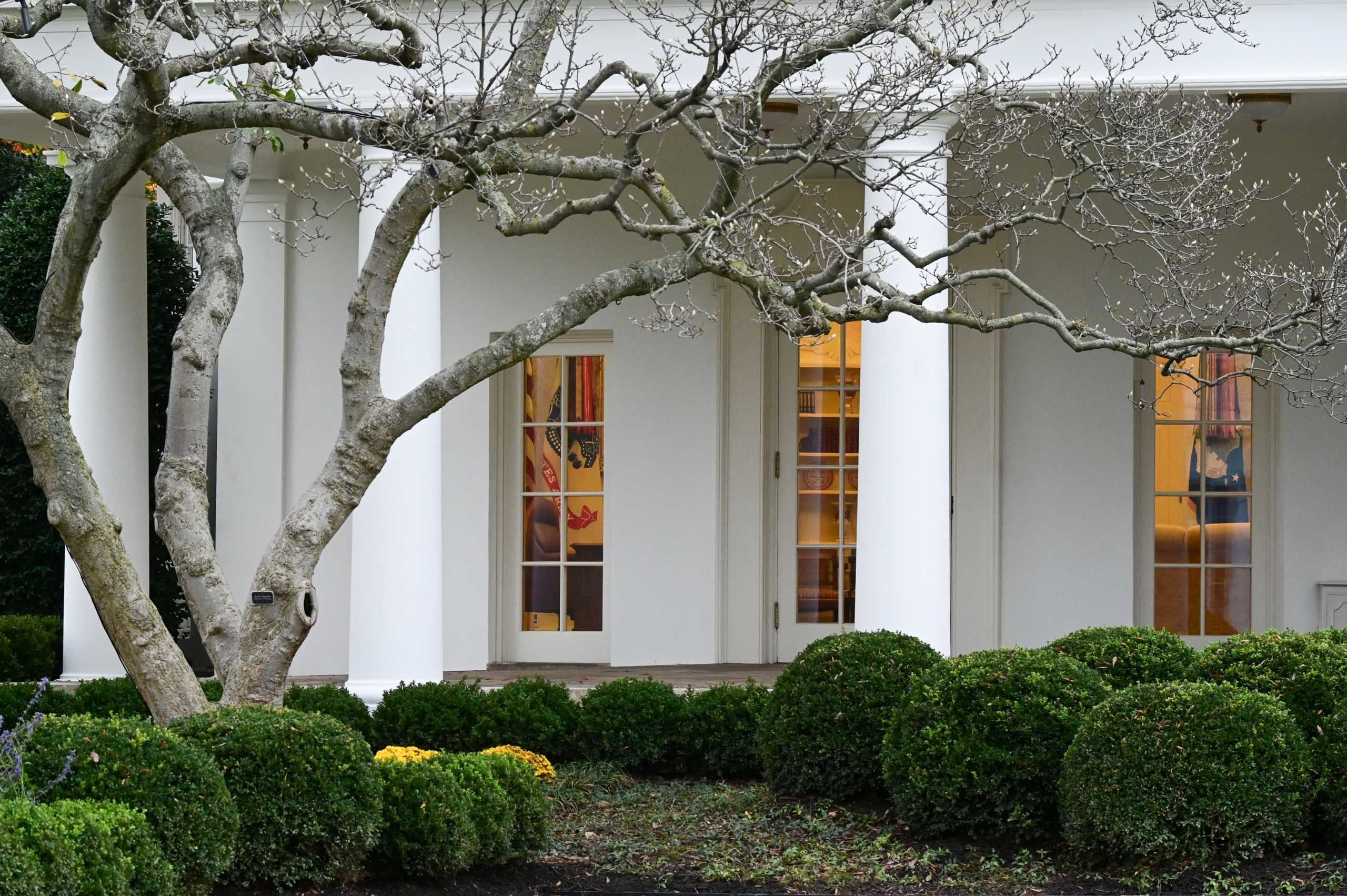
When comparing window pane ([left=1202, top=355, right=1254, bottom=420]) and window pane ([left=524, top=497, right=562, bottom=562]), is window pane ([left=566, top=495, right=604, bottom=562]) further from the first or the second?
window pane ([left=1202, top=355, right=1254, bottom=420])

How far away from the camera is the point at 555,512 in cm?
1173

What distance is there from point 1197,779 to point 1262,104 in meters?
5.15

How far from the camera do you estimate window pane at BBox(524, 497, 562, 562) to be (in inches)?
462

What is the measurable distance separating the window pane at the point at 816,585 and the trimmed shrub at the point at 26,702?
5.59 metres

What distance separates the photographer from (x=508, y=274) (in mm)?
11352

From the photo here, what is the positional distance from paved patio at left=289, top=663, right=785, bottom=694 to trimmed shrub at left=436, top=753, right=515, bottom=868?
4.14m

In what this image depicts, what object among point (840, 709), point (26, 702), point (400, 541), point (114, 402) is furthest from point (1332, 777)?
point (114, 402)

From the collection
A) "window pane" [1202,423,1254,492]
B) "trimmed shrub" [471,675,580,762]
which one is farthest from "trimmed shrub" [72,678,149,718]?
"window pane" [1202,423,1254,492]

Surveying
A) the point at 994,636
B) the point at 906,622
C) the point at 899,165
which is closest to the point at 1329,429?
the point at 994,636

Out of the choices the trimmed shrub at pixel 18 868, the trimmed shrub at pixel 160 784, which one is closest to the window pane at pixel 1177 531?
the trimmed shrub at pixel 160 784

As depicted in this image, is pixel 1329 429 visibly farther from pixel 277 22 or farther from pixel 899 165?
pixel 277 22

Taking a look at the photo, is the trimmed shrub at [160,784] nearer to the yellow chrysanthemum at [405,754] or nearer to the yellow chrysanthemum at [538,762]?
the yellow chrysanthemum at [405,754]

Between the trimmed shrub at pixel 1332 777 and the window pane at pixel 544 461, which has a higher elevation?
the window pane at pixel 544 461

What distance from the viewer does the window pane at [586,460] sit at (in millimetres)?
11664
